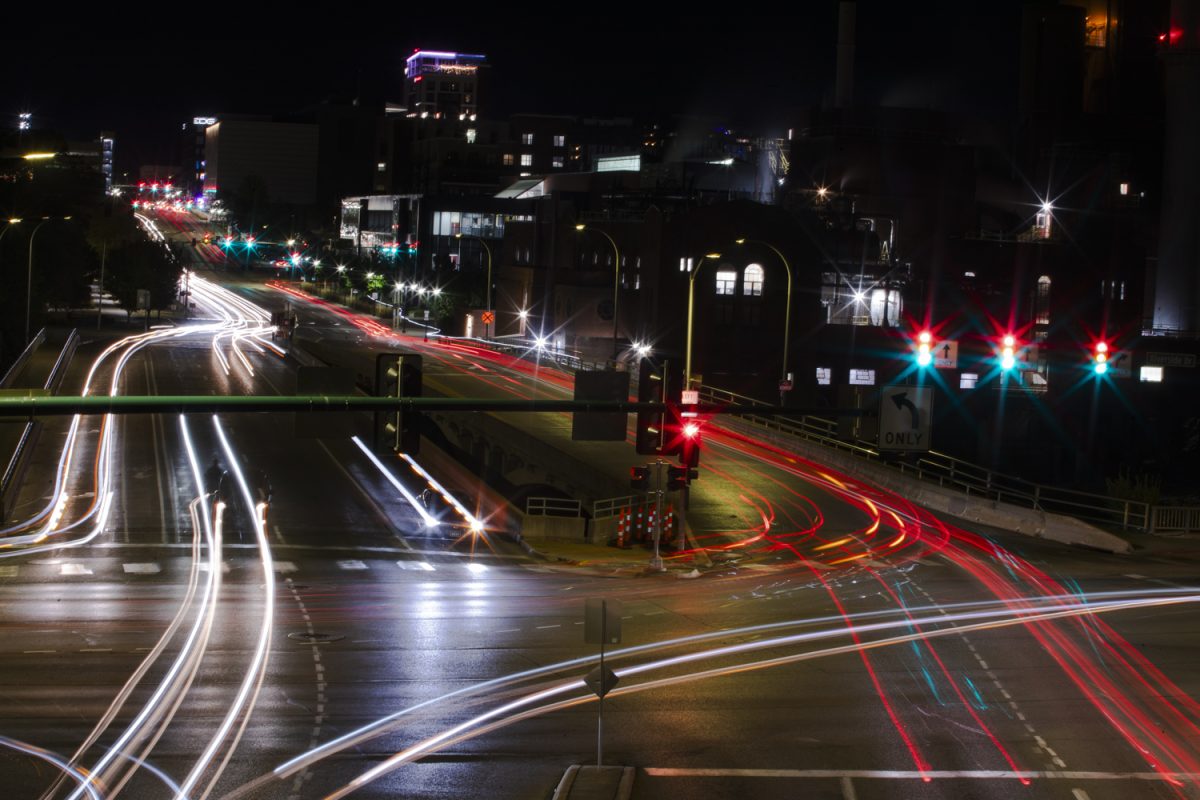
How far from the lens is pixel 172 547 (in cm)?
3347

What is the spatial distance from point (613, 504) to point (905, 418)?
18741 mm

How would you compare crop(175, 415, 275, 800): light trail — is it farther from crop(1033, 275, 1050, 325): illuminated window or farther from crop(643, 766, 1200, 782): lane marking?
crop(1033, 275, 1050, 325): illuminated window

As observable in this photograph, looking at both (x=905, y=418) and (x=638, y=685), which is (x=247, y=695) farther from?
(x=905, y=418)

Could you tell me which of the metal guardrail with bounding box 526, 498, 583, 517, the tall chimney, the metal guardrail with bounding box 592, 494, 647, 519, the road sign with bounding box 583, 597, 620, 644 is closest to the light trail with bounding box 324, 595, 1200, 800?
the road sign with bounding box 583, 597, 620, 644

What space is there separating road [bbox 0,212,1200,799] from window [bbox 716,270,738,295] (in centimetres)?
3937

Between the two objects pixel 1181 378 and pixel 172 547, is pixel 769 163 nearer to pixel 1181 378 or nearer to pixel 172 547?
pixel 1181 378

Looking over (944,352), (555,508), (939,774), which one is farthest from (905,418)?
(555,508)

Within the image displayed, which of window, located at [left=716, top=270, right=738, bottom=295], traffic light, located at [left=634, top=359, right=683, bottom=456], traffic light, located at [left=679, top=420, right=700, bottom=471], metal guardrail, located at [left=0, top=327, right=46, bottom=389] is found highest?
window, located at [left=716, top=270, right=738, bottom=295]

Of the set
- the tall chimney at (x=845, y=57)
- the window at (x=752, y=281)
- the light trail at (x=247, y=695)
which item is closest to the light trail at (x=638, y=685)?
the light trail at (x=247, y=695)

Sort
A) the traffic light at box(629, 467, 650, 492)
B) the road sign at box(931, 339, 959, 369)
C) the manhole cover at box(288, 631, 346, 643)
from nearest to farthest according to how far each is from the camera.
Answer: the manhole cover at box(288, 631, 346, 643) → the traffic light at box(629, 467, 650, 492) → the road sign at box(931, 339, 959, 369)

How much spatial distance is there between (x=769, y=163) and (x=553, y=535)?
3033 inches

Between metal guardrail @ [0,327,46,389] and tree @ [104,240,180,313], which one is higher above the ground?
tree @ [104,240,180,313]

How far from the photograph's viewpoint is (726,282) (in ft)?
256

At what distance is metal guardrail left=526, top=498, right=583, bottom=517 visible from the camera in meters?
40.6
